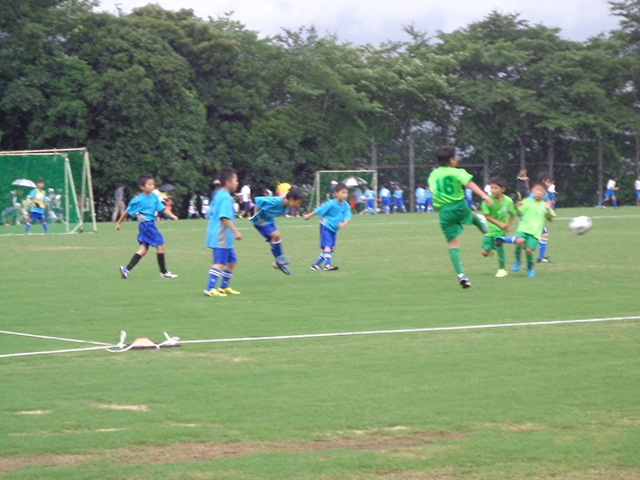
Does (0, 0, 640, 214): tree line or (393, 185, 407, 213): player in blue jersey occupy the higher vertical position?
(0, 0, 640, 214): tree line

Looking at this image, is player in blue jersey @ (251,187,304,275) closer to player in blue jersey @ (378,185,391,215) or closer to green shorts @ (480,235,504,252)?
green shorts @ (480,235,504,252)

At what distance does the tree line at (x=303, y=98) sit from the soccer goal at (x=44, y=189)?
12413 mm

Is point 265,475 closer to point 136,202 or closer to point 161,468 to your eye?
point 161,468

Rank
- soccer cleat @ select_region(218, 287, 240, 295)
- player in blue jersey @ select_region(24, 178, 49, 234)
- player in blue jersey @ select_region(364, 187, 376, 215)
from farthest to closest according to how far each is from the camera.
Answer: player in blue jersey @ select_region(364, 187, 376, 215) → player in blue jersey @ select_region(24, 178, 49, 234) → soccer cleat @ select_region(218, 287, 240, 295)

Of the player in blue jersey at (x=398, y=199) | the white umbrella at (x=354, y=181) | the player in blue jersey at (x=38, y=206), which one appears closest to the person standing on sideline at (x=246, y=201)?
the white umbrella at (x=354, y=181)

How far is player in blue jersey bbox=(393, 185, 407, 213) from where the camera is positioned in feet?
174

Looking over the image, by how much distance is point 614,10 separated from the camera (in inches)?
2314

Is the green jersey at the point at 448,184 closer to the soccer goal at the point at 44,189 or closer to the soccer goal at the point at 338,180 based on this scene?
the soccer goal at the point at 44,189

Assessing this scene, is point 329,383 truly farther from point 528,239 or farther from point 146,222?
point 146,222

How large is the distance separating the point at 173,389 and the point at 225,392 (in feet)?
1.22

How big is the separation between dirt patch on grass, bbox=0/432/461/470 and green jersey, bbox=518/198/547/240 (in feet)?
32.4

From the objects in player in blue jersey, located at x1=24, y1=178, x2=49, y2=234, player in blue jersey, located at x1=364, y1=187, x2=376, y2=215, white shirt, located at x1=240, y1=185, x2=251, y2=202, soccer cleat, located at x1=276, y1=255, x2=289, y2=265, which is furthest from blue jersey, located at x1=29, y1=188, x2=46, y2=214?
player in blue jersey, located at x1=364, y1=187, x2=376, y2=215

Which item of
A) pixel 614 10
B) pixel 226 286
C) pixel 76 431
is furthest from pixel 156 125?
pixel 76 431

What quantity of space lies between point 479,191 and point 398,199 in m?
41.0
